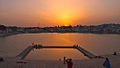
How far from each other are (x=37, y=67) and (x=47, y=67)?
616 mm

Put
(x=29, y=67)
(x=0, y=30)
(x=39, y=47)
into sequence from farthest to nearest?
(x=0, y=30) → (x=39, y=47) → (x=29, y=67)

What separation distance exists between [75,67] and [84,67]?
0.54 metres

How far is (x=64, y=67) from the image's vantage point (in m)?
9.72

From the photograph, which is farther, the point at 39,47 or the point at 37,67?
the point at 39,47

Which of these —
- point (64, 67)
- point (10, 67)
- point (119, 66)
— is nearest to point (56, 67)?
point (64, 67)

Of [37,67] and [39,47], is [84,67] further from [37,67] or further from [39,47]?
[39,47]

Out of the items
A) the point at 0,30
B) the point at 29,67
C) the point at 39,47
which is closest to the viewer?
the point at 29,67

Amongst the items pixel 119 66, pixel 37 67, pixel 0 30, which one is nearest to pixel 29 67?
pixel 37 67

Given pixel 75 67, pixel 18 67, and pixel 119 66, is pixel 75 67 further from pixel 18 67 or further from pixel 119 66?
A: pixel 18 67

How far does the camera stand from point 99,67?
9.56 metres

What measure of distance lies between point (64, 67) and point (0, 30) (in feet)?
348

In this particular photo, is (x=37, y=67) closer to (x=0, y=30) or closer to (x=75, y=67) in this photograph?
(x=75, y=67)

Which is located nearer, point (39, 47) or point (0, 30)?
point (39, 47)

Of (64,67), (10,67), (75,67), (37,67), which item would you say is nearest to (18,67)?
(10,67)
